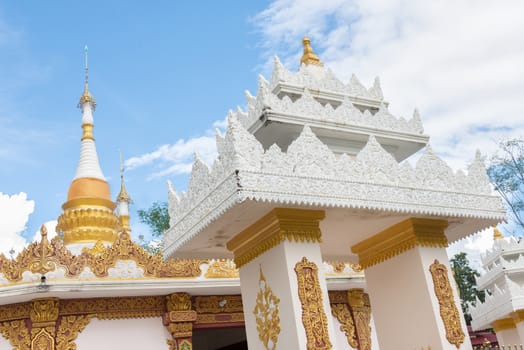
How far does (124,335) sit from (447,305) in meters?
6.81

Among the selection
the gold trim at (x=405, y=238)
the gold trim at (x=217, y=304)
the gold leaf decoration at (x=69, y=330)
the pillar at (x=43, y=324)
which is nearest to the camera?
the gold trim at (x=405, y=238)

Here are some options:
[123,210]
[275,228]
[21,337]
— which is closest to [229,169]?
[275,228]

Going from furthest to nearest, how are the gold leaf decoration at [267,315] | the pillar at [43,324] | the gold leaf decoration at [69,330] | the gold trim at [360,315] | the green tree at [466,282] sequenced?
the green tree at [466,282] < the gold trim at [360,315] < the gold leaf decoration at [69,330] < the pillar at [43,324] < the gold leaf decoration at [267,315]

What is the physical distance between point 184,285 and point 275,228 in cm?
575

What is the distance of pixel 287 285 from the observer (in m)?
5.69

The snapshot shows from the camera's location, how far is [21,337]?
10.5m

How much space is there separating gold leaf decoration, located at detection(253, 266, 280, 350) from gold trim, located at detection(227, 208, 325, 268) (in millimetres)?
374

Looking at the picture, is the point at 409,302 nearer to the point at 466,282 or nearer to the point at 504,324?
the point at 504,324

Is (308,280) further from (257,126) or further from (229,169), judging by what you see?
(257,126)

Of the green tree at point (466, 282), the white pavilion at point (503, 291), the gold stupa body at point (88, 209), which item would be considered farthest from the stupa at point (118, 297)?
the green tree at point (466, 282)

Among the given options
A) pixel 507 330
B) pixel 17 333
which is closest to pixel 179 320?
pixel 17 333

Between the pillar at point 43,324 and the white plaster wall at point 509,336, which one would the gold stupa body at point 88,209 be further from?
the white plaster wall at point 509,336

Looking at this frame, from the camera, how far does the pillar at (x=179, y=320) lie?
11406mm

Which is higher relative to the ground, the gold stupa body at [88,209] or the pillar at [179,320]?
the gold stupa body at [88,209]
